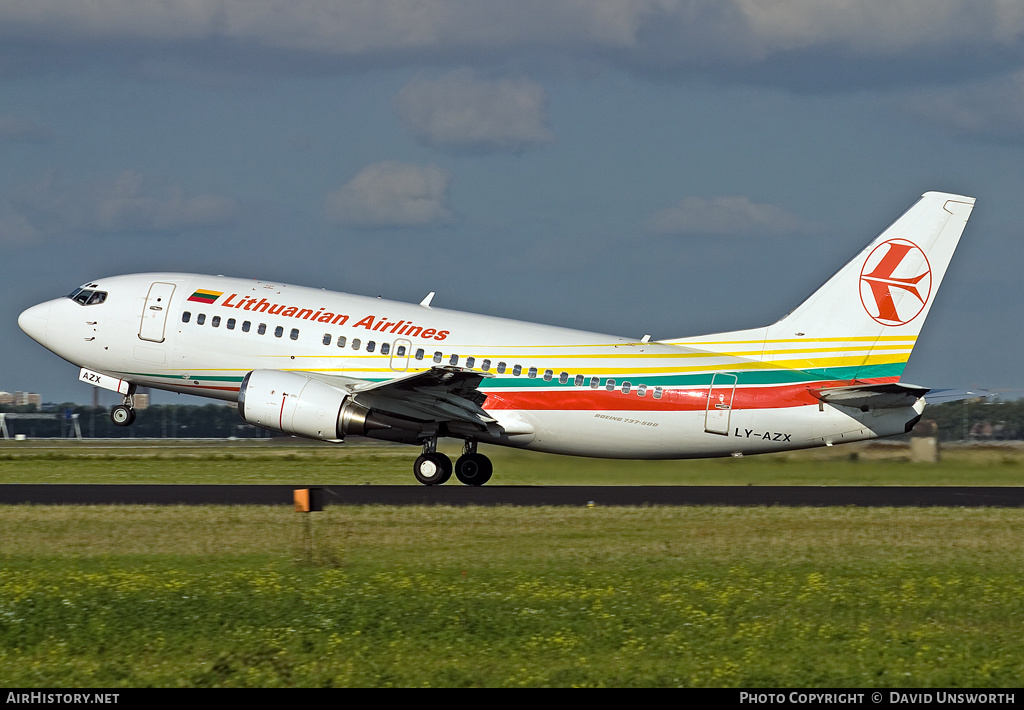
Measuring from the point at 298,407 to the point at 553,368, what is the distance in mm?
6573

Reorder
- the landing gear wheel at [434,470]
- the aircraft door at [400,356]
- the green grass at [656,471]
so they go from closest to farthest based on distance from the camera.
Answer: the aircraft door at [400,356] → the green grass at [656,471] → the landing gear wheel at [434,470]

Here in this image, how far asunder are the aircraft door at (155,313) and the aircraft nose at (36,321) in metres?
3.69

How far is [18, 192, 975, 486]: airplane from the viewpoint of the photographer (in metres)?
30.6

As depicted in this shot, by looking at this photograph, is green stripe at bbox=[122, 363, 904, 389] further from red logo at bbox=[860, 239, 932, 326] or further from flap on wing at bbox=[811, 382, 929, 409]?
red logo at bbox=[860, 239, 932, 326]

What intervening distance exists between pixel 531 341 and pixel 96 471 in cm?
1707

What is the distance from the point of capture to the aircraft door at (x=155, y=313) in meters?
33.4

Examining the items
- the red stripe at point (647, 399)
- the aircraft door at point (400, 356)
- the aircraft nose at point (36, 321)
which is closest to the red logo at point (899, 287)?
the red stripe at point (647, 399)

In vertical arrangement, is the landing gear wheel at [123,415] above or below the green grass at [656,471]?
above

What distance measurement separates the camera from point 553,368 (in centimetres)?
3166

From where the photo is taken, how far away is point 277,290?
1315 inches

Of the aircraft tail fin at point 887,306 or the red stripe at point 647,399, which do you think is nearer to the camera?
the red stripe at point 647,399

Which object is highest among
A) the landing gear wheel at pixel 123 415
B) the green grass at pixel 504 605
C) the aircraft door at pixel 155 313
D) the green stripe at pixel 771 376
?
the aircraft door at pixel 155 313

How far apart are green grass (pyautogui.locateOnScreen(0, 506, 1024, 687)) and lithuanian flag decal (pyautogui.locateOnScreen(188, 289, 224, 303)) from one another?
1098 centimetres

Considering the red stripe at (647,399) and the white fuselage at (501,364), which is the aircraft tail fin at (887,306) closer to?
the red stripe at (647,399)
